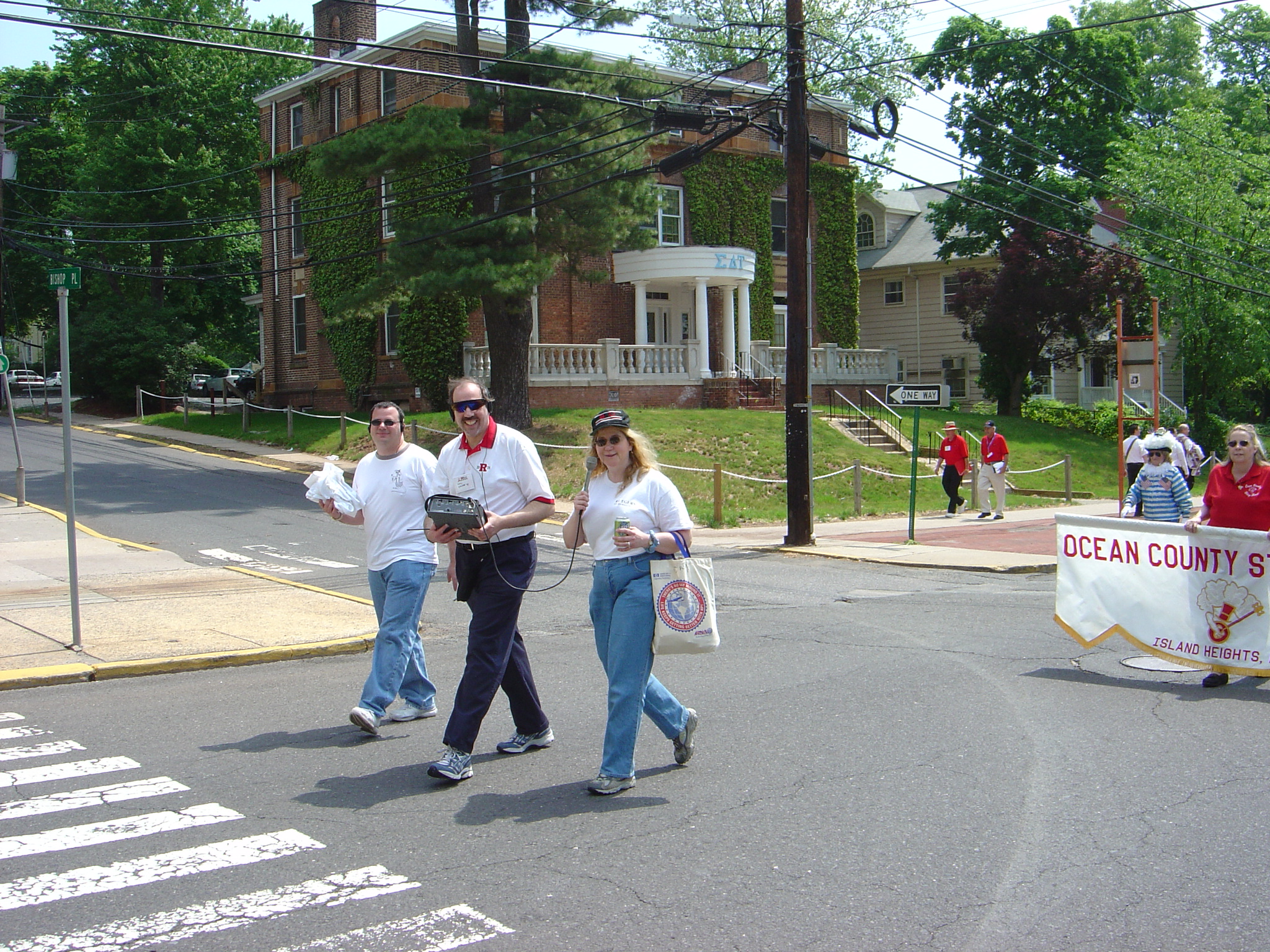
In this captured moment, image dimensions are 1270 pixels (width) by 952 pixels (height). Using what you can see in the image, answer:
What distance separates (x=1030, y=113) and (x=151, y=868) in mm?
42706

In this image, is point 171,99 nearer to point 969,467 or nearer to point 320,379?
point 320,379

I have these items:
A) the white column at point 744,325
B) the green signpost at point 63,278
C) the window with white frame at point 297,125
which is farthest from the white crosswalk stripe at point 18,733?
the window with white frame at point 297,125

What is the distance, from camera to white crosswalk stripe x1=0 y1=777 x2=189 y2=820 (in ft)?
18.7

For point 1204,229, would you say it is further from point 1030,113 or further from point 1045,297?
point 1030,113

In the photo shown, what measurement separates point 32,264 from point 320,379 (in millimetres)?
20585

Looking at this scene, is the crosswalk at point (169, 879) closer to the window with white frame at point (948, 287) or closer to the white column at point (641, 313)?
the white column at point (641, 313)

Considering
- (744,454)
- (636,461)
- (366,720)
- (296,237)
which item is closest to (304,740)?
(366,720)

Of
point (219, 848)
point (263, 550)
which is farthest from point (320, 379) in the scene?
point (219, 848)

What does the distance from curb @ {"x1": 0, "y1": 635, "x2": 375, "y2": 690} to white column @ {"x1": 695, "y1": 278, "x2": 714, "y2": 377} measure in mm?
23697

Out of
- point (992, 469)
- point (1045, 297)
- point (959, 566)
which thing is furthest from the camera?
point (1045, 297)

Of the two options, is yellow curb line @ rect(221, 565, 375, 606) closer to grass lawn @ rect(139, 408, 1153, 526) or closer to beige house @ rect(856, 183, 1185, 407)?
grass lawn @ rect(139, 408, 1153, 526)

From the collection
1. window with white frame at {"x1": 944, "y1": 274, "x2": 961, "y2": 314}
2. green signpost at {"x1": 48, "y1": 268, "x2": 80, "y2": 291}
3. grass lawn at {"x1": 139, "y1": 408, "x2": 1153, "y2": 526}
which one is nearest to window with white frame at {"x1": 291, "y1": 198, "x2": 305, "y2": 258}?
grass lawn at {"x1": 139, "y1": 408, "x2": 1153, "y2": 526}

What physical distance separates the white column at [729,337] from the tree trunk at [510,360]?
897cm

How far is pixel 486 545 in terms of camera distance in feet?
20.0
